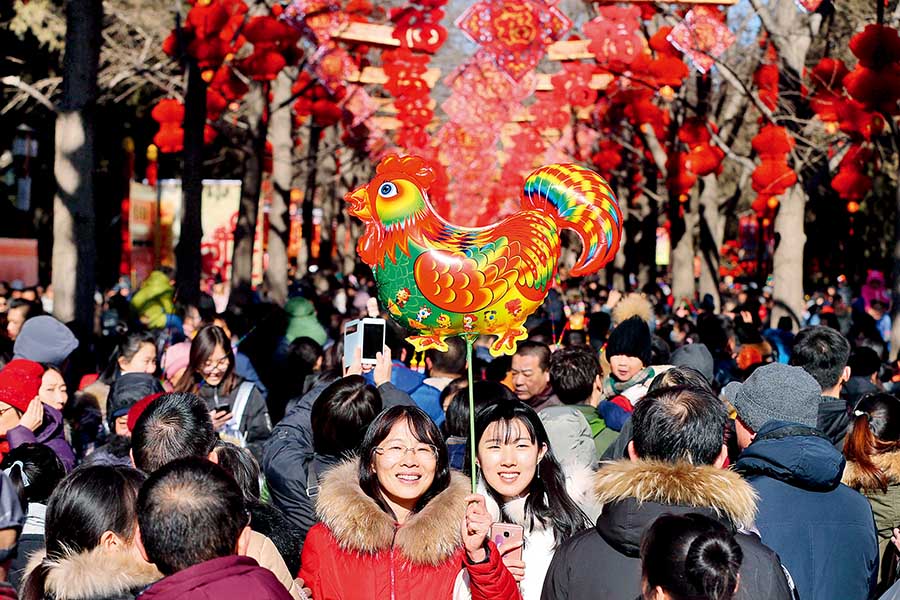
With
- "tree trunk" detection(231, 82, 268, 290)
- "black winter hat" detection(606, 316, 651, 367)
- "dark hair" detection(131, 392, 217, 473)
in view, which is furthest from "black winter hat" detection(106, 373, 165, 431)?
"tree trunk" detection(231, 82, 268, 290)

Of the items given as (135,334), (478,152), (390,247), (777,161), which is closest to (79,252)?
(135,334)

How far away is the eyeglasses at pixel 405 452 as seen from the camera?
427 centimetres

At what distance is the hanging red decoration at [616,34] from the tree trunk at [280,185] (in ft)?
19.3

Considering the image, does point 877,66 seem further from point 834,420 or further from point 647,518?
point 647,518

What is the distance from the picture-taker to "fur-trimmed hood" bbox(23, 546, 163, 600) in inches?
139

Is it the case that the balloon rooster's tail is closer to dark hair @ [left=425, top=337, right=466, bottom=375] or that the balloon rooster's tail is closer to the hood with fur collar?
the hood with fur collar

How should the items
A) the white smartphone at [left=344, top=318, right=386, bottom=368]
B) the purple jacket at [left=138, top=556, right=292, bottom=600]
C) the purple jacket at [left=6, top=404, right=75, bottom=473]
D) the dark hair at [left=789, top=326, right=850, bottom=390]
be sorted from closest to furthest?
the purple jacket at [left=138, top=556, right=292, bottom=600], the purple jacket at [left=6, top=404, right=75, bottom=473], the white smartphone at [left=344, top=318, right=386, bottom=368], the dark hair at [left=789, top=326, right=850, bottom=390]

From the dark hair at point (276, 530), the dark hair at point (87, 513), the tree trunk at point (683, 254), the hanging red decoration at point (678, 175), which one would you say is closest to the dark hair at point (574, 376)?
the dark hair at point (276, 530)

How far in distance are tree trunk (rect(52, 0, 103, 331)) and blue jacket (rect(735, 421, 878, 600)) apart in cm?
805

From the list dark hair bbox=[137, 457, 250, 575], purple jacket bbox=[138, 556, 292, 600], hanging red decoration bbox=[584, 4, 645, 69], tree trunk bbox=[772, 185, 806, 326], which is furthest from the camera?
hanging red decoration bbox=[584, 4, 645, 69]

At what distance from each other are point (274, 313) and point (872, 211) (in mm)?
32808

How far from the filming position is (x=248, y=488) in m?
4.77

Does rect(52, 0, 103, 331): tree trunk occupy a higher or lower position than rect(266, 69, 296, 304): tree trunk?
higher

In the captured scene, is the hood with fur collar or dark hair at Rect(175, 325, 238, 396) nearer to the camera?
the hood with fur collar
